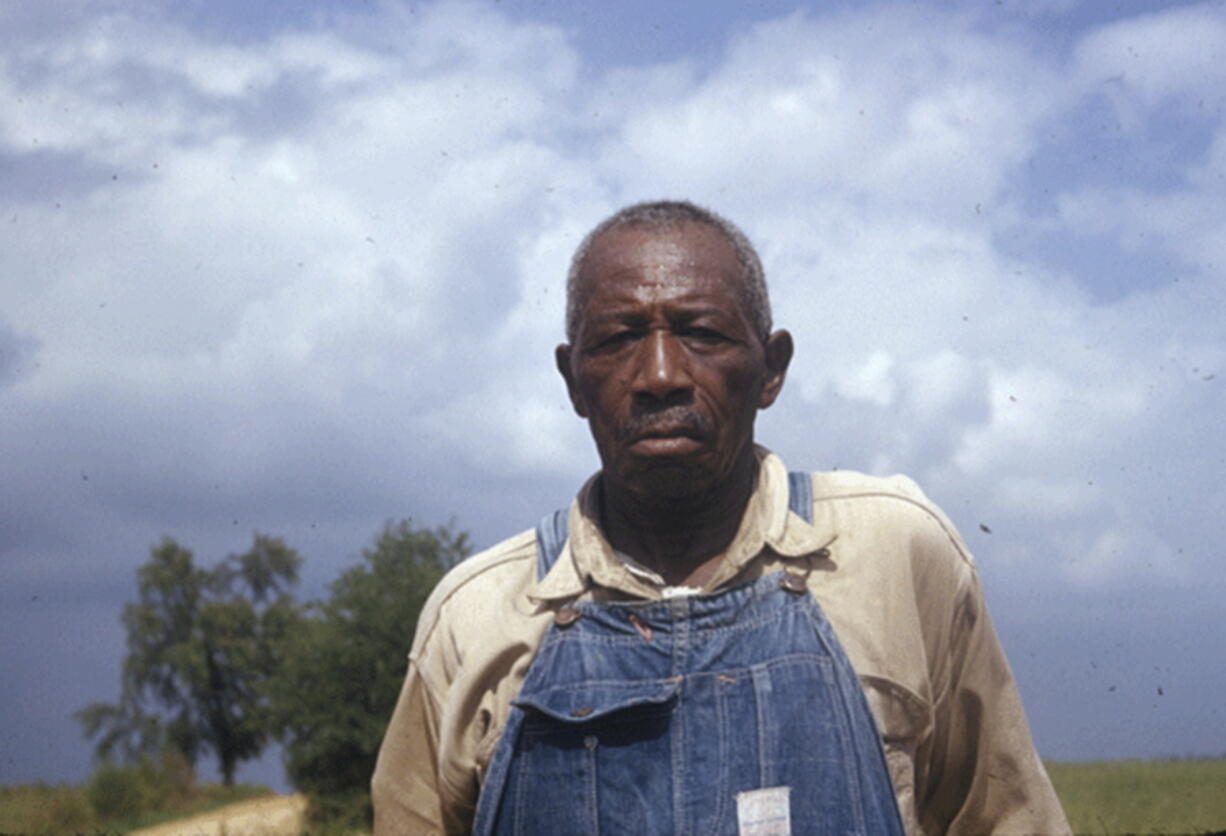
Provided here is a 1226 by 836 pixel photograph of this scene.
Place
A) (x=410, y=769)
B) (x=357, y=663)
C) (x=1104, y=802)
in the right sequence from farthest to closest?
(x=357, y=663), (x=1104, y=802), (x=410, y=769)

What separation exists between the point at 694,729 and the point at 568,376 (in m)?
1.05

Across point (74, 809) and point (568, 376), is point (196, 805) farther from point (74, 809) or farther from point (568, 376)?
point (568, 376)

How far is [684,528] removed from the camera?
11.3 ft

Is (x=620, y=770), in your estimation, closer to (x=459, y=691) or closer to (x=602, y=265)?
(x=459, y=691)

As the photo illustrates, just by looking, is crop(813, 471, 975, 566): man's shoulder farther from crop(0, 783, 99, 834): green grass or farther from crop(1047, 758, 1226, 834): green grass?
crop(0, 783, 99, 834): green grass

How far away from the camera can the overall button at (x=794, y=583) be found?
326 centimetres

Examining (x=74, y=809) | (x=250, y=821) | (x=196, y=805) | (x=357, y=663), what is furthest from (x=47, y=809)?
(x=357, y=663)

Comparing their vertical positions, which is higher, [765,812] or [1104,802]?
[765,812]

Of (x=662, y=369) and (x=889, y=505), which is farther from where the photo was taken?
(x=889, y=505)

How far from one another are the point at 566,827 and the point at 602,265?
1.39 meters

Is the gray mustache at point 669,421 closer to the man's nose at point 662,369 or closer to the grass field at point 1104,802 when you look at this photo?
the man's nose at point 662,369

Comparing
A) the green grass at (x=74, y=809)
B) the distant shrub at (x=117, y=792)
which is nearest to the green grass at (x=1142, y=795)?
the green grass at (x=74, y=809)

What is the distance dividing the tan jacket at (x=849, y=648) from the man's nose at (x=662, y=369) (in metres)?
0.42

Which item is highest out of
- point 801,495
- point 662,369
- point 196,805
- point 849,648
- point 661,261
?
point 661,261
